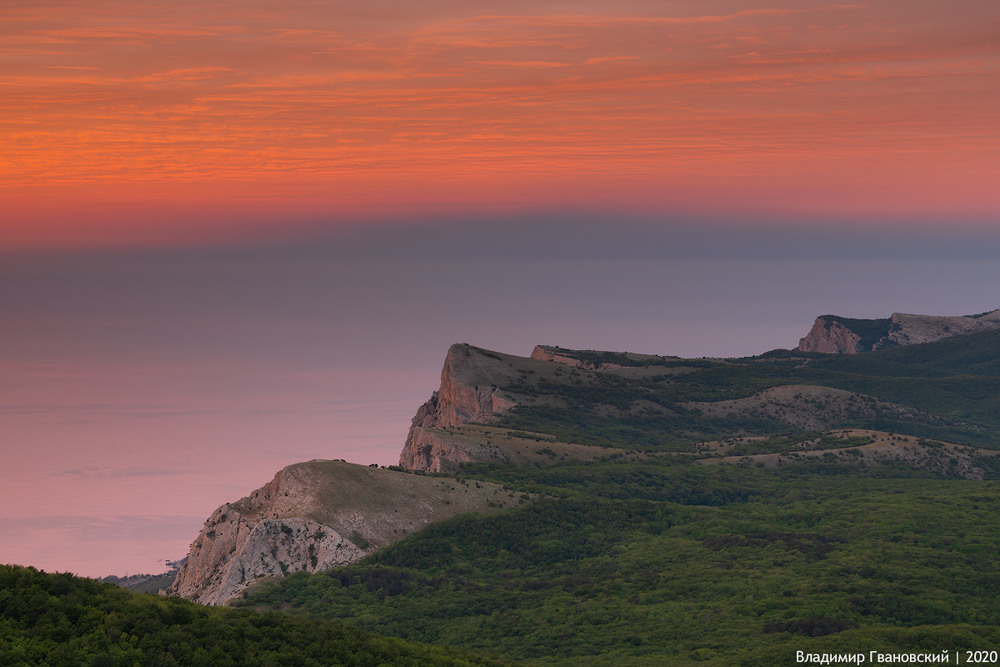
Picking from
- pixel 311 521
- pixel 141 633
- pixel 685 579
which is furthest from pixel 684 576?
pixel 141 633

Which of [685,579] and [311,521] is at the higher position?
[311,521]

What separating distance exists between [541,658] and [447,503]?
42.7 metres

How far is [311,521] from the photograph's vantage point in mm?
119188

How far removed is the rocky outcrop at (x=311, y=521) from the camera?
116 m

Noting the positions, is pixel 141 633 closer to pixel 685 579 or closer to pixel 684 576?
pixel 685 579

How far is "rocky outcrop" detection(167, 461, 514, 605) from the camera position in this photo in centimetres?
11588

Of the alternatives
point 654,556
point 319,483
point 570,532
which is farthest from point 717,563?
point 319,483

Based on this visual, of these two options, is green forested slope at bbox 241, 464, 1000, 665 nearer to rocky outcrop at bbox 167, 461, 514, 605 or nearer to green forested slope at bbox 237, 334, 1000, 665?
green forested slope at bbox 237, 334, 1000, 665

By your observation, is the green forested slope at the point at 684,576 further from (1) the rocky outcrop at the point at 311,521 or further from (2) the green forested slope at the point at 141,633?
(2) the green forested slope at the point at 141,633

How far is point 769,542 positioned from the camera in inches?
4751

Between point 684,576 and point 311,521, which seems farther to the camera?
point 311,521

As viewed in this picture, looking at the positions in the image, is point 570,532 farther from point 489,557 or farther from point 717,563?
point 717,563

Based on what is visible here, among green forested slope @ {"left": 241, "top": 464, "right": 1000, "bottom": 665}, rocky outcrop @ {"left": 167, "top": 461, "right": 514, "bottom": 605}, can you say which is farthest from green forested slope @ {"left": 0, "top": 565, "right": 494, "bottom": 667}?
rocky outcrop @ {"left": 167, "top": 461, "right": 514, "bottom": 605}

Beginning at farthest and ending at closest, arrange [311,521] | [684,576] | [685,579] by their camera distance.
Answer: [311,521], [684,576], [685,579]
